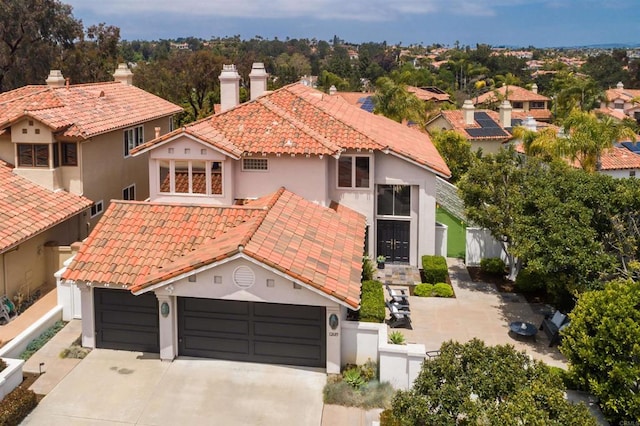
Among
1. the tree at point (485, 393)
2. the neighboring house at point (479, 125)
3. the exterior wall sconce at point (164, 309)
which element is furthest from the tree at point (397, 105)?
the tree at point (485, 393)

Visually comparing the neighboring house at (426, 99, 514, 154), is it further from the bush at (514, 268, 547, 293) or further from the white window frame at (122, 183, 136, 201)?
the bush at (514, 268, 547, 293)

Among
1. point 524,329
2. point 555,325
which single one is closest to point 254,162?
point 524,329

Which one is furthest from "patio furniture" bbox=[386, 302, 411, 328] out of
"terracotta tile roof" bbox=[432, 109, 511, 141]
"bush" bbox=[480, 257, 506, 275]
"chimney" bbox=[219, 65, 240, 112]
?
"terracotta tile roof" bbox=[432, 109, 511, 141]

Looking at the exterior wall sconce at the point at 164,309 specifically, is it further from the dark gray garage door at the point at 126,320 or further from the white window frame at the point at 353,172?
the white window frame at the point at 353,172

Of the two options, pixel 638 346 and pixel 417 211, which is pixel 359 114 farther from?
pixel 638 346

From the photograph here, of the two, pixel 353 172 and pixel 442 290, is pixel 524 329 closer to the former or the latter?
pixel 442 290

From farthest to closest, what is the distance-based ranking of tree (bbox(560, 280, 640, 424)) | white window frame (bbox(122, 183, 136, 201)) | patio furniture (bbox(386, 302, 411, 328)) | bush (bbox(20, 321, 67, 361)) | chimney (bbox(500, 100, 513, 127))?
1. chimney (bbox(500, 100, 513, 127))
2. white window frame (bbox(122, 183, 136, 201))
3. patio furniture (bbox(386, 302, 411, 328))
4. bush (bbox(20, 321, 67, 361))
5. tree (bbox(560, 280, 640, 424))
